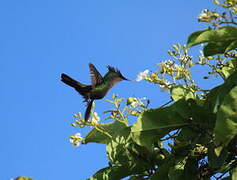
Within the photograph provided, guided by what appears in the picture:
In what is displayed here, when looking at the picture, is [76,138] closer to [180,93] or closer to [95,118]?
[95,118]

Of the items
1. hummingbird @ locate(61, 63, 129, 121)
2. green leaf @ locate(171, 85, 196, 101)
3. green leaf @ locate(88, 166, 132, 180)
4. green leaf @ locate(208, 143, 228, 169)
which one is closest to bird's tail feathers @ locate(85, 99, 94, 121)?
hummingbird @ locate(61, 63, 129, 121)

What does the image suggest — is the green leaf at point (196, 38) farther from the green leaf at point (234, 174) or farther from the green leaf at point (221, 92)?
the green leaf at point (234, 174)

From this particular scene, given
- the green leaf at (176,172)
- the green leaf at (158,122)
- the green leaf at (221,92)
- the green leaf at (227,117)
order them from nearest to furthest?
the green leaf at (227,117)
the green leaf at (221,92)
the green leaf at (158,122)
the green leaf at (176,172)

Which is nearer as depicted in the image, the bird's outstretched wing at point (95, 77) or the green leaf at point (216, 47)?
the green leaf at point (216, 47)

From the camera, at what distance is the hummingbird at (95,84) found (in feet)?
9.45

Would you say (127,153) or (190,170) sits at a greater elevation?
(127,153)

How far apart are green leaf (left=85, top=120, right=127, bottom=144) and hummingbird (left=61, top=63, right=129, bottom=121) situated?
118 millimetres

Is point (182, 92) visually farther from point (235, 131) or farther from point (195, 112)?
point (235, 131)

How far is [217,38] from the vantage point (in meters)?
2.25

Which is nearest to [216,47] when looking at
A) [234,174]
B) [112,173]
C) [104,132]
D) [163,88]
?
[234,174]

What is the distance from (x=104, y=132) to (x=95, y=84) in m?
0.34

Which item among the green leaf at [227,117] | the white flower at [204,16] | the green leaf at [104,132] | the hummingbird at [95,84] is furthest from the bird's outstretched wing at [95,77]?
the green leaf at [227,117]

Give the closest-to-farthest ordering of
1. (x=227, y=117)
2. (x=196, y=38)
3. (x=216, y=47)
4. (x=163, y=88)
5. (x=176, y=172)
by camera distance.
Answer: (x=227, y=117), (x=196, y=38), (x=216, y=47), (x=176, y=172), (x=163, y=88)

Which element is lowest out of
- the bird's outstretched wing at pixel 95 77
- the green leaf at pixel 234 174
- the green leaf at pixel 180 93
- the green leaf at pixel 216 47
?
the green leaf at pixel 234 174
